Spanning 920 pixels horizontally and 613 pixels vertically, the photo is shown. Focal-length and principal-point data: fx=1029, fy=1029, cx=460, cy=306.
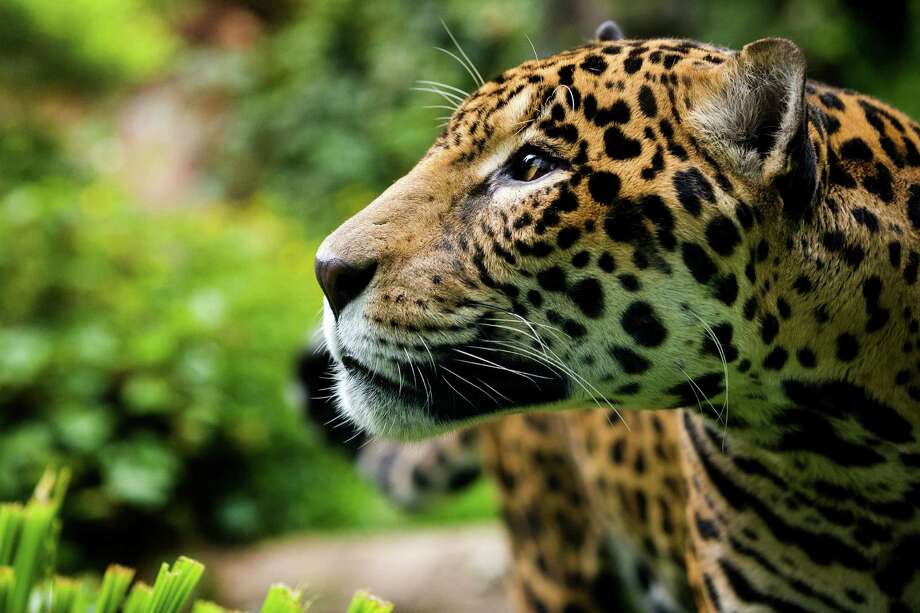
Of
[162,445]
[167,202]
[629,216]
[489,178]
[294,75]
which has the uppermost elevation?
[294,75]

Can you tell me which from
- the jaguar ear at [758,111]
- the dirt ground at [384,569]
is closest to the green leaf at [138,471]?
the dirt ground at [384,569]

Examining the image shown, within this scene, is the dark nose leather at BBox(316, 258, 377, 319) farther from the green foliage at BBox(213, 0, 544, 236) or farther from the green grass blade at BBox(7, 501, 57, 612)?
the green foliage at BBox(213, 0, 544, 236)

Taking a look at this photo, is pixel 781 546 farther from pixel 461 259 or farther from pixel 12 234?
pixel 12 234

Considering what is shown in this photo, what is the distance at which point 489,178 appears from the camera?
224 cm

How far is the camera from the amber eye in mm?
2168

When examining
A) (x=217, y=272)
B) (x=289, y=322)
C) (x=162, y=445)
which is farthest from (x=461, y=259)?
(x=217, y=272)

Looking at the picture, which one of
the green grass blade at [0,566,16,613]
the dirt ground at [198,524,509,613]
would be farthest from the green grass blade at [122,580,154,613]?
the dirt ground at [198,524,509,613]

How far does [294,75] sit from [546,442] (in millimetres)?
10740

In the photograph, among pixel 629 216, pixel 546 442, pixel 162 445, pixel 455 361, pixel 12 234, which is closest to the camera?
pixel 629 216

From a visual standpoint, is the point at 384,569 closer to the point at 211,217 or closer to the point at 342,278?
the point at 342,278

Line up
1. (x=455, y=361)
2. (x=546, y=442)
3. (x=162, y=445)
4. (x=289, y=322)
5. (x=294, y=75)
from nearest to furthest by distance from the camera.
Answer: (x=455, y=361) < (x=546, y=442) < (x=162, y=445) < (x=289, y=322) < (x=294, y=75)

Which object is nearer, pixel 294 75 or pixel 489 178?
pixel 489 178

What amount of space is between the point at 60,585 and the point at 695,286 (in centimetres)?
138

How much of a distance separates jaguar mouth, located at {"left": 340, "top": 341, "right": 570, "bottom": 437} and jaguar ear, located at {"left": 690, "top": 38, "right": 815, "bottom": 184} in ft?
1.95
